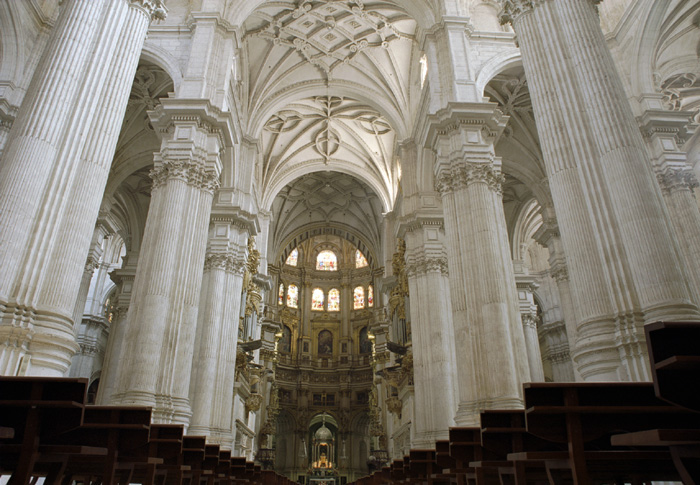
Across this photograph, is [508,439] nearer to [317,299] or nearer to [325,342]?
[325,342]

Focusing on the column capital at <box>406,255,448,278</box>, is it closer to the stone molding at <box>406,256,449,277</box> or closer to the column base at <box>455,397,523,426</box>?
the stone molding at <box>406,256,449,277</box>

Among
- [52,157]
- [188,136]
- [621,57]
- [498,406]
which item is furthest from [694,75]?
[52,157]

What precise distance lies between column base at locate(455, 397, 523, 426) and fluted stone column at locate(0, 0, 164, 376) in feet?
24.1

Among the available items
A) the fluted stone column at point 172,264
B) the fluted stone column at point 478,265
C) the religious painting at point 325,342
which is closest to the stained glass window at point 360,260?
the religious painting at point 325,342

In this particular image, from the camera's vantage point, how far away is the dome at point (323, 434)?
37500mm

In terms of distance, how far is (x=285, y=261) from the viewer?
124 ft

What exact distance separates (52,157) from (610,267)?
24.1ft

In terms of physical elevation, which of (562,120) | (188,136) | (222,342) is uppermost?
(188,136)

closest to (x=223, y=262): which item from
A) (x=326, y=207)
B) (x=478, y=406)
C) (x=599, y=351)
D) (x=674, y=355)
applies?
(x=478, y=406)

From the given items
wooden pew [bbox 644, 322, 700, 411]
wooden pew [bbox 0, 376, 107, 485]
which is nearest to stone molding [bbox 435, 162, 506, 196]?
wooden pew [bbox 644, 322, 700, 411]

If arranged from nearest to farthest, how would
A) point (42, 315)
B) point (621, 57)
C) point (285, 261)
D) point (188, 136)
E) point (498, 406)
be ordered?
point (42, 315) < point (498, 406) < point (188, 136) < point (621, 57) < point (285, 261)

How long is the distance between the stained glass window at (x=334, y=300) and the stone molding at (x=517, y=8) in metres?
30.8

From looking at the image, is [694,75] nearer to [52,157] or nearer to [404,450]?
[404,450]

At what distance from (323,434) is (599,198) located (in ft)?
114
